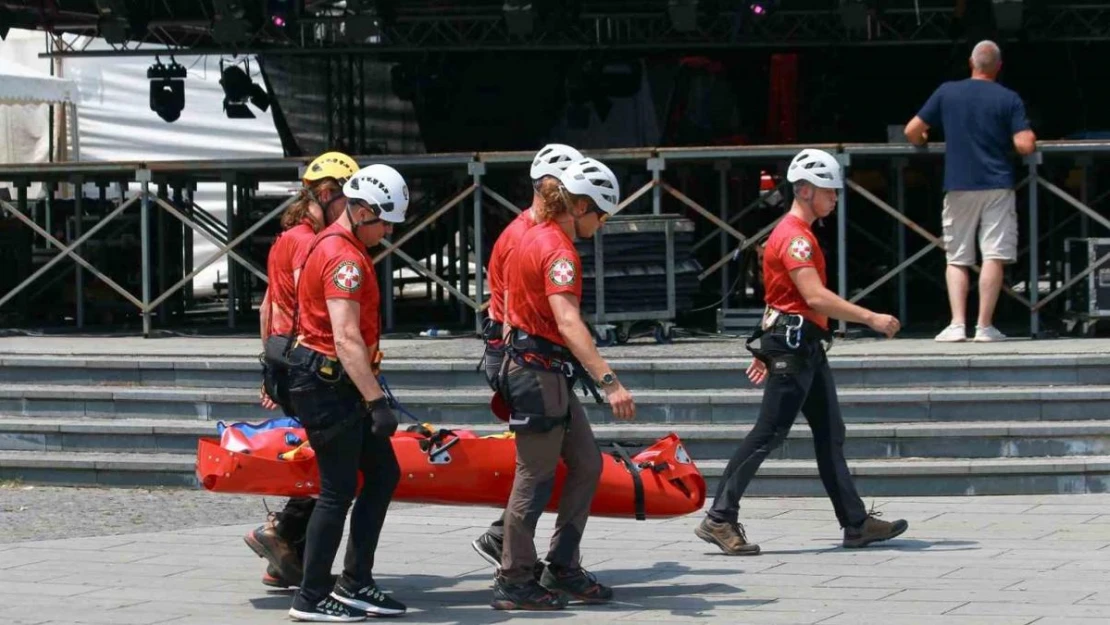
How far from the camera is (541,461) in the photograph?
24.3 ft

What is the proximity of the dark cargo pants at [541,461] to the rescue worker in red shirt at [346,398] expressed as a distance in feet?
1.63

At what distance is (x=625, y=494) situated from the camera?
26.2ft

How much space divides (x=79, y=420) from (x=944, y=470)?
5296 mm

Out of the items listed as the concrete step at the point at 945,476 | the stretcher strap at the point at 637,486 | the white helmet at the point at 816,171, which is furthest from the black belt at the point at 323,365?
the concrete step at the point at 945,476

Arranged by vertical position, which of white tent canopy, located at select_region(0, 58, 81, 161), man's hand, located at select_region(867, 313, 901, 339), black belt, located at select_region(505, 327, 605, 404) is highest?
white tent canopy, located at select_region(0, 58, 81, 161)

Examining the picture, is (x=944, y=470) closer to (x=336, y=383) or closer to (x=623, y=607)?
(x=623, y=607)

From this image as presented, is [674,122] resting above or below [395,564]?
above

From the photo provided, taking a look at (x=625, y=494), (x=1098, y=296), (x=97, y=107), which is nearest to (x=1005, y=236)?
(x=1098, y=296)

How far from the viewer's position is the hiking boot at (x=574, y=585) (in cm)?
761

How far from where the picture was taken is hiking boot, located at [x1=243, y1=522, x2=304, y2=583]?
7832 mm

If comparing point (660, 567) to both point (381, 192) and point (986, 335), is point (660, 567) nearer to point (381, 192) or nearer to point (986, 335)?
point (381, 192)

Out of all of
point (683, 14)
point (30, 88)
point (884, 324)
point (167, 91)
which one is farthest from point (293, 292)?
point (167, 91)

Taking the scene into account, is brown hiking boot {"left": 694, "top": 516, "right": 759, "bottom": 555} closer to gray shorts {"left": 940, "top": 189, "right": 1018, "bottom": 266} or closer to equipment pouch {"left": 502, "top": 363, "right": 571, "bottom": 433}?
equipment pouch {"left": 502, "top": 363, "right": 571, "bottom": 433}

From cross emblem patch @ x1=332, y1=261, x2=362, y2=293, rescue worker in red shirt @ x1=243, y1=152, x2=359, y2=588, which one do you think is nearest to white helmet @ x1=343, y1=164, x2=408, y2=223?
cross emblem patch @ x1=332, y1=261, x2=362, y2=293
